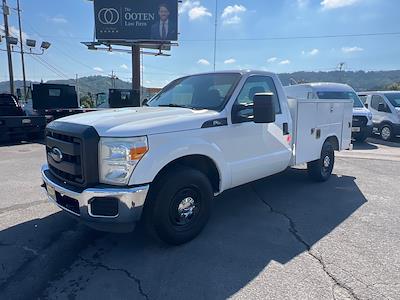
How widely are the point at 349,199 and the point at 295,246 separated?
2187 millimetres

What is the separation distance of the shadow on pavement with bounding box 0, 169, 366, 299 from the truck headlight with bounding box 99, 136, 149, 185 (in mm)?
906

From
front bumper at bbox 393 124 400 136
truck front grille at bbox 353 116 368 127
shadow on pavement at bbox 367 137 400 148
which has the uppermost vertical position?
truck front grille at bbox 353 116 368 127

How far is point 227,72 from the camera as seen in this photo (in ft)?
15.1

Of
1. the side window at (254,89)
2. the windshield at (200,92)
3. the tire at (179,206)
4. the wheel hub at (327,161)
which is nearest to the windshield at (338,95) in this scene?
the wheel hub at (327,161)

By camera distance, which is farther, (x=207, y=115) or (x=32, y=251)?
(x=207, y=115)

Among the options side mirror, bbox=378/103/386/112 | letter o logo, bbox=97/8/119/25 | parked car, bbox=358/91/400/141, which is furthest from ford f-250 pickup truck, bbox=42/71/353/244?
letter o logo, bbox=97/8/119/25

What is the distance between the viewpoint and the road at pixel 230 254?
9.45ft

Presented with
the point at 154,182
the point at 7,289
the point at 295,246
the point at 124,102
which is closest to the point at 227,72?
the point at 154,182

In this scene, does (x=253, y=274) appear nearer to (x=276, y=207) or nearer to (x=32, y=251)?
(x=276, y=207)

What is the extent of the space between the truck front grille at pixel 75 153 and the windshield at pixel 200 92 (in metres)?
1.56

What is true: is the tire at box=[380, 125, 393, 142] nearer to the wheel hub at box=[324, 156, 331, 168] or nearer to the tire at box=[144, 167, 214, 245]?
the wheel hub at box=[324, 156, 331, 168]

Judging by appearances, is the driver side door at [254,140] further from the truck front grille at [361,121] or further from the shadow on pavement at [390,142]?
the shadow on pavement at [390,142]

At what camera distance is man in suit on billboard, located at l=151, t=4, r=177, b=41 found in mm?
25344

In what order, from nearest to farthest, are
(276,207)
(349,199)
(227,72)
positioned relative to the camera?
(227,72), (276,207), (349,199)
